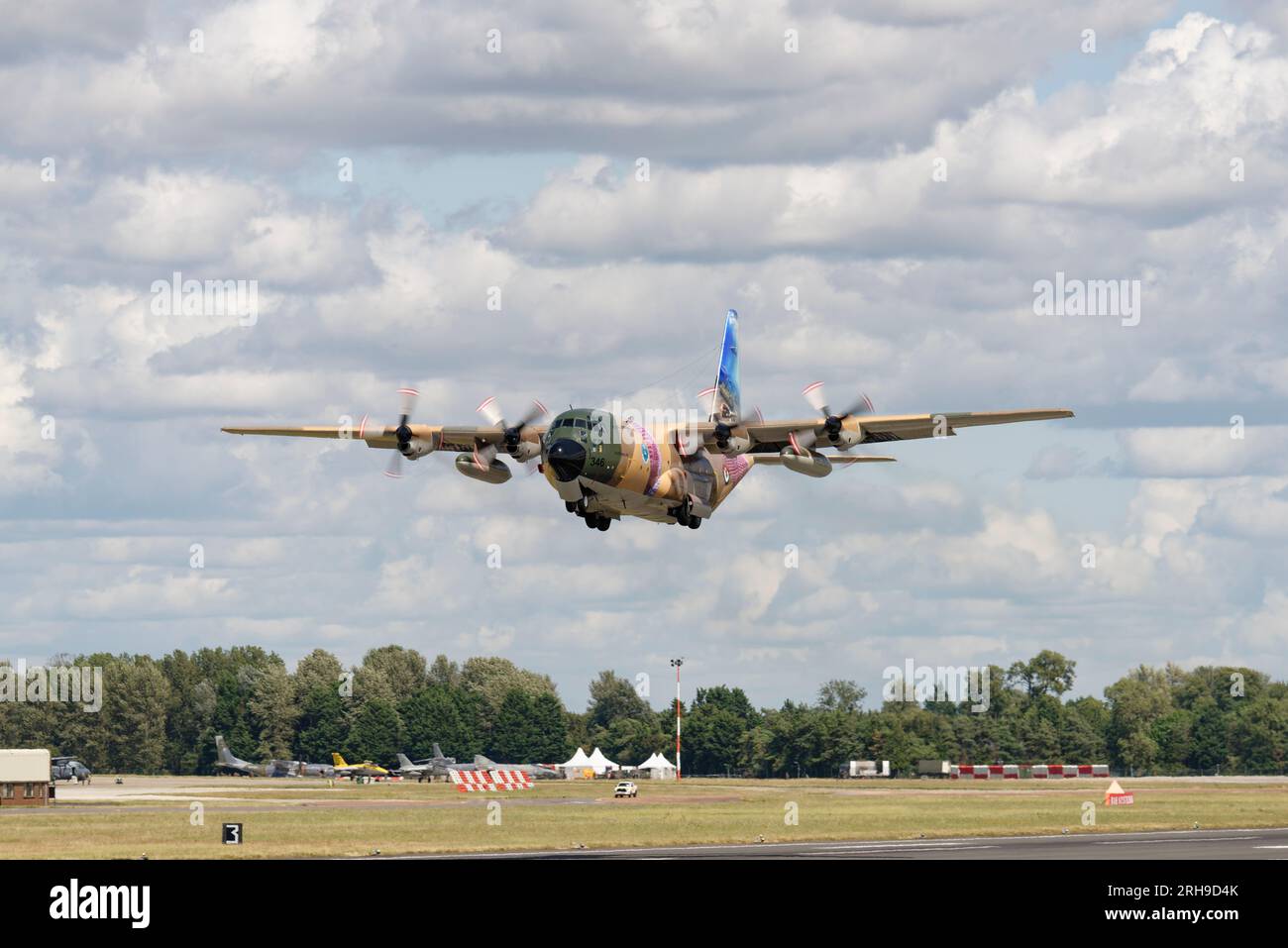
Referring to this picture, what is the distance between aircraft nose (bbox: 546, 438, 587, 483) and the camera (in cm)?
6344

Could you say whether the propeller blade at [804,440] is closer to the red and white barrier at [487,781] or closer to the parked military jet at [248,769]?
the red and white barrier at [487,781]

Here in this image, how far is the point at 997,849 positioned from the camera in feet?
237

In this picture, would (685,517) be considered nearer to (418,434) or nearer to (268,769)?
(418,434)

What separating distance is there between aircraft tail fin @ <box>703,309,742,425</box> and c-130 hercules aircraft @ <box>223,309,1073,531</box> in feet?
0.67

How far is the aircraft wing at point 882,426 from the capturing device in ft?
224

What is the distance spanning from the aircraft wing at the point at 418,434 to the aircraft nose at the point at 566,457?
356 inches

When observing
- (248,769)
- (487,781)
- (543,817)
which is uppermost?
(543,817)

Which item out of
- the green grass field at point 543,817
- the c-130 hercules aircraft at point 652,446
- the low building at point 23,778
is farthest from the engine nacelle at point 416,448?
the low building at point 23,778

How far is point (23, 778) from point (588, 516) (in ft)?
170

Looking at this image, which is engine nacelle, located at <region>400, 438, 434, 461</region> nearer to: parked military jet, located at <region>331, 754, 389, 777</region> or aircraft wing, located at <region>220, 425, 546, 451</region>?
aircraft wing, located at <region>220, 425, 546, 451</region>

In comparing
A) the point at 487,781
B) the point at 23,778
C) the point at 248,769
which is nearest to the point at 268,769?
the point at 248,769

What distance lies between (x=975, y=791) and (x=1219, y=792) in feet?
69.5
